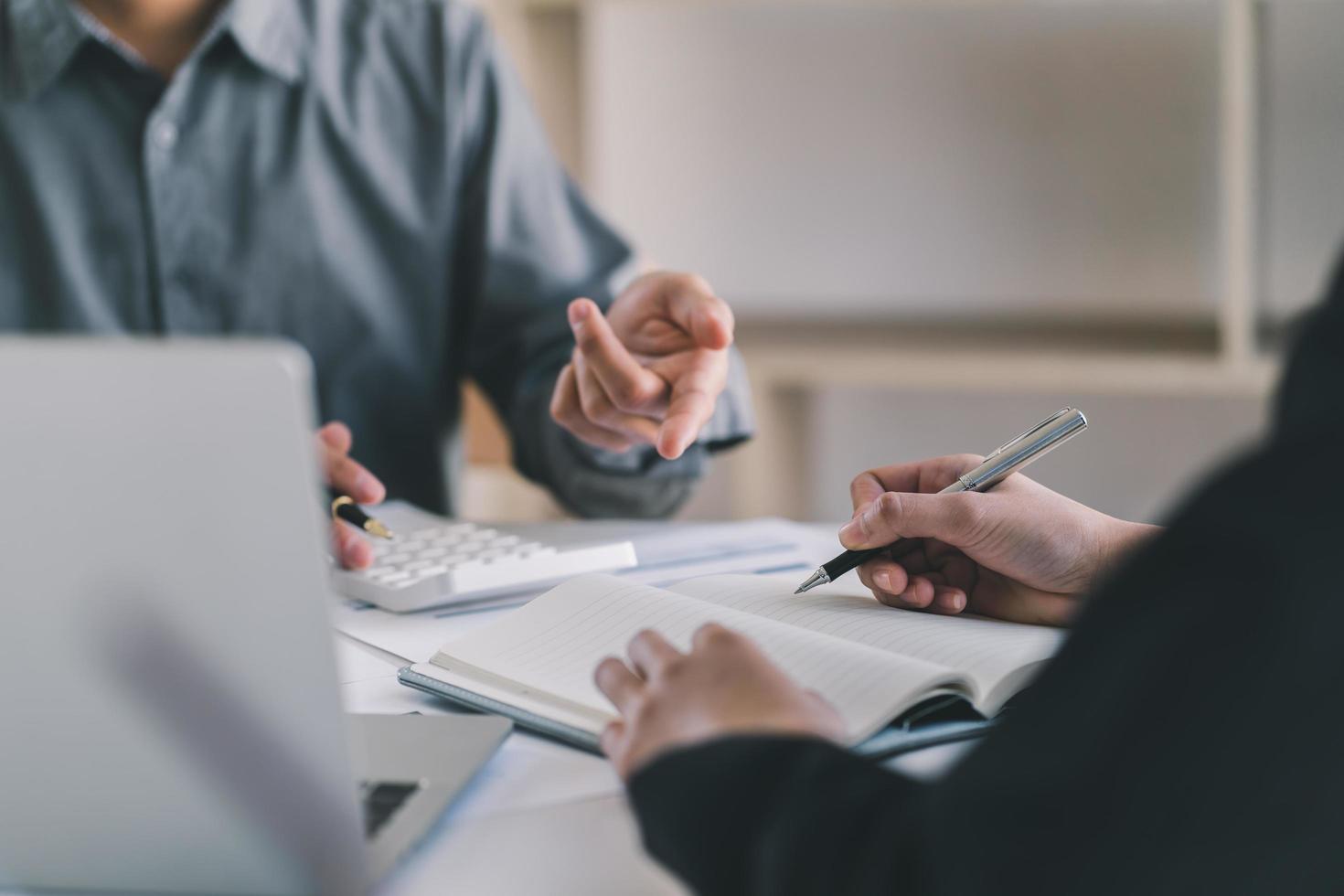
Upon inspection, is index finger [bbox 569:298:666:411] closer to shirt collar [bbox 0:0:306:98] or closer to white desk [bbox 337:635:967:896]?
white desk [bbox 337:635:967:896]

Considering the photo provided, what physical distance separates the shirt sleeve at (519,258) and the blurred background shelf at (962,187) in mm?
577

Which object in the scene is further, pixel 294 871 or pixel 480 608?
pixel 480 608

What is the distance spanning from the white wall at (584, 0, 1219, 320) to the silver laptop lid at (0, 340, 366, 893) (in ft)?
5.50

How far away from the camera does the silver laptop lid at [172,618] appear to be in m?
0.31

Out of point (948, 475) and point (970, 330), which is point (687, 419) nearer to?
point (948, 475)

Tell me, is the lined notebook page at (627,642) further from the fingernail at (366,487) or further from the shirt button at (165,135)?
the shirt button at (165,135)

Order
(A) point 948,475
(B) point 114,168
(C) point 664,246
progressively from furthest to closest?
(C) point 664,246, (B) point 114,168, (A) point 948,475

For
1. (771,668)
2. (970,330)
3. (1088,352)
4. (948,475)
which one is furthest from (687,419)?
(970,330)

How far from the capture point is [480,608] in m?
0.74

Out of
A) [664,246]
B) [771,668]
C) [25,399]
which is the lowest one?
[664,246]

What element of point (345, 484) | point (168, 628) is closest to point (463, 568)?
point (345, 484)

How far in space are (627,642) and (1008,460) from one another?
23cm

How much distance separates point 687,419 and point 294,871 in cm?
45

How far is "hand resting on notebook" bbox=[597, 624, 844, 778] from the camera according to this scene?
1.32 ft
